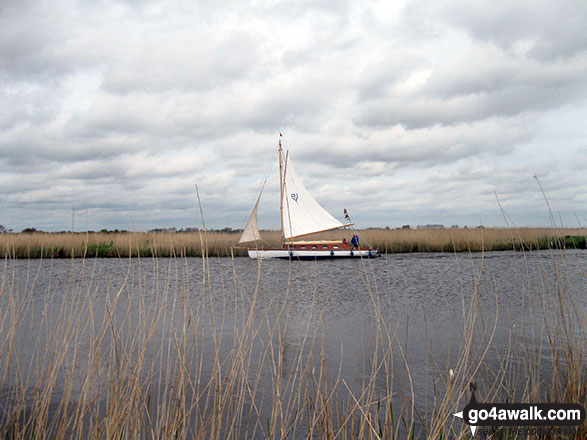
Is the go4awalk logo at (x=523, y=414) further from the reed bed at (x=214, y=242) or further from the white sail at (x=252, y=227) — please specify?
the white sail at (x=252, y=227)

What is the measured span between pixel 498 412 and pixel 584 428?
55cm

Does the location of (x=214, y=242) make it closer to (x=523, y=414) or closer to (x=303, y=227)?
(x=303, y=227)

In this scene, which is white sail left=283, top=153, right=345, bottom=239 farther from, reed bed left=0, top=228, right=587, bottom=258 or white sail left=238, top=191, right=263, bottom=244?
reed bed left=0, top=228, right=587, bottom=258

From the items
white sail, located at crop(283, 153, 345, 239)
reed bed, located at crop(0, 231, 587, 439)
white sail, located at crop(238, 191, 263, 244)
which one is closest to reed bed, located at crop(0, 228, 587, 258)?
white sail, located at crop(238, 191, 263, 244)

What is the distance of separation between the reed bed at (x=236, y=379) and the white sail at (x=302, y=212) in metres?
Result: 15.5

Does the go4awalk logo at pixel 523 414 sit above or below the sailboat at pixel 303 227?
below

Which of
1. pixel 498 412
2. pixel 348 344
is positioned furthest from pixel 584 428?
pixel 348 344

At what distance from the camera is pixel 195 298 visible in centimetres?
994

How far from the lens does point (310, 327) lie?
7.11 metres

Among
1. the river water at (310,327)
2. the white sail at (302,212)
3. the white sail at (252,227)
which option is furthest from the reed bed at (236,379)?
the white sail at (302,212)

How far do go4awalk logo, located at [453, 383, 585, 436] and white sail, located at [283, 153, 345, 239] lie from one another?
20.2 metres

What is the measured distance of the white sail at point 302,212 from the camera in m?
23.3

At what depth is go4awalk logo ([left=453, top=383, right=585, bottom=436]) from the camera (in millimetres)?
2457

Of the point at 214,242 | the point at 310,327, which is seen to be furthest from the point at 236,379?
the point at 214,242
